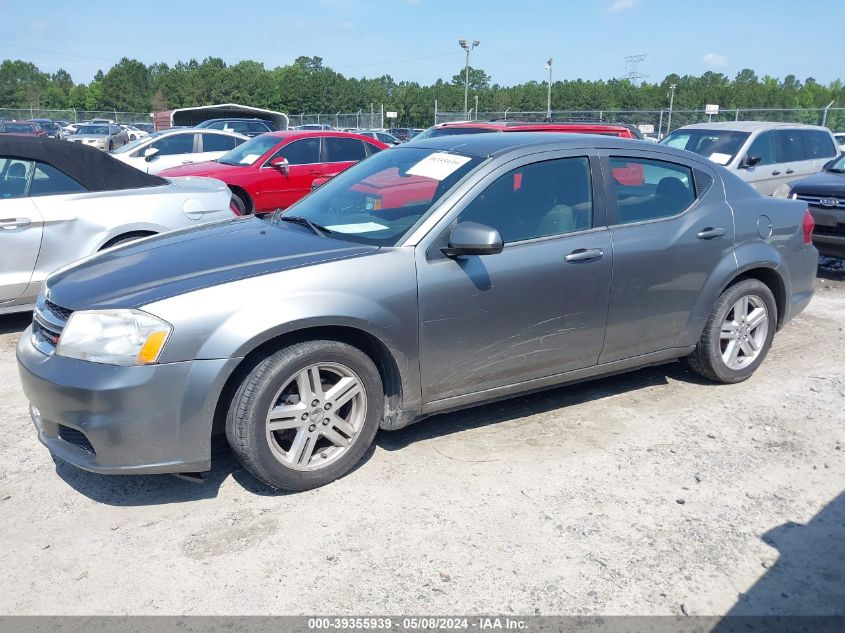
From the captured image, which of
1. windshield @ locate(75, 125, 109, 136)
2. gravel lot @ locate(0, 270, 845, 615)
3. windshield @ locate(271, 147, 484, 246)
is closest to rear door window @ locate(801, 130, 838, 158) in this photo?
gravel lot @ locate(0, 270, 845, 615)

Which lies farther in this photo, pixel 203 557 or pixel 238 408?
pixel 238 408

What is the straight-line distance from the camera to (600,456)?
156 inches

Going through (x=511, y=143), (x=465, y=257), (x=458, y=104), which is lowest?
(x=465, y=257)

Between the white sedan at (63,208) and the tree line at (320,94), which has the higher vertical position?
the tree line at (320,94)

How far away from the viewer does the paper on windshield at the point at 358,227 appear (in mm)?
3916

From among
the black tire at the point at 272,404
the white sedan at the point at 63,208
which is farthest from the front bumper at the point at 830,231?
the black tire at the point at 272,404

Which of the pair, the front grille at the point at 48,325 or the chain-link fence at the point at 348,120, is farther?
the chain-link fence at the point at 348,120

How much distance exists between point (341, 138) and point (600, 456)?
940cm

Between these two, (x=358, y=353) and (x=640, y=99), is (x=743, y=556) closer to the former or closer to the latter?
(x=358, y=353)

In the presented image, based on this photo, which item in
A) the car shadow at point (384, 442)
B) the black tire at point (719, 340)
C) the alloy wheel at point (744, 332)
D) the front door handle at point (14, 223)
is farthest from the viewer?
the front door handle at point (14, 223)

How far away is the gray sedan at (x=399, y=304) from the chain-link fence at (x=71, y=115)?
5131cm

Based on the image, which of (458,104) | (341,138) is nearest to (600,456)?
(341,138)

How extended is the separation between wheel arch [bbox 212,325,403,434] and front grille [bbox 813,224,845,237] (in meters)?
7.06

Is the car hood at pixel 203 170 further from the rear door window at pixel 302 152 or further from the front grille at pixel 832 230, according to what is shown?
the front grille at pixel 832 230
